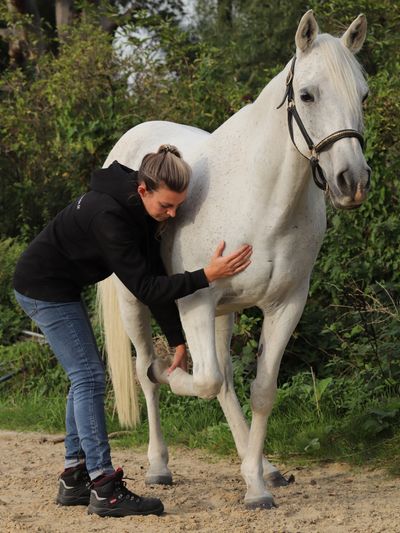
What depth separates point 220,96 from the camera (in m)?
7.81

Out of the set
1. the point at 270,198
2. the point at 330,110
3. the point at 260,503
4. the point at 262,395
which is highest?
the point at 330,110

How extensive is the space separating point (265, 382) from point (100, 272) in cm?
90

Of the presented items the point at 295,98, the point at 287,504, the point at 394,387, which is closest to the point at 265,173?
the point at 295,98

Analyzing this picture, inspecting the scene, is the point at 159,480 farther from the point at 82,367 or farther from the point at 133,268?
the point at 133,268

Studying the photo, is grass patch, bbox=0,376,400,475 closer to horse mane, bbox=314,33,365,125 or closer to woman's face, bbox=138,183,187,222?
woman's face, bbox=138,183,187,222

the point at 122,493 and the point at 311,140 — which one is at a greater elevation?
the point at 311,140

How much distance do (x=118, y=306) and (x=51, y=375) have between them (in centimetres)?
197

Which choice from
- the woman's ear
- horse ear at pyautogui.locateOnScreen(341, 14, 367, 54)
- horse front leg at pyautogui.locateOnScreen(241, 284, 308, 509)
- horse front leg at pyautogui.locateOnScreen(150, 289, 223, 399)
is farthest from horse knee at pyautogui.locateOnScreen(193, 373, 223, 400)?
horse ear at pyautogui.locateOnScreen(341, 14, 367, 54)

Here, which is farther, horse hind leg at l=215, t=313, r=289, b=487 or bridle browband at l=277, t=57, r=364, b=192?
horse hind leg at l=215, t=313, r=289, b=487

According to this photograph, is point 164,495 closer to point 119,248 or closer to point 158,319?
point 158,319

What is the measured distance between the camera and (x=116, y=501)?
13.6 ft

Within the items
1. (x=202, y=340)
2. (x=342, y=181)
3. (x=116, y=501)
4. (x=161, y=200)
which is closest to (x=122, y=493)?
(x=116, y=501)

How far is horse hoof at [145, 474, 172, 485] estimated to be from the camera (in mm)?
4898

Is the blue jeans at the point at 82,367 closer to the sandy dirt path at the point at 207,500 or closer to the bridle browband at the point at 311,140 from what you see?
the sandy dirt path at the point at 207,500
